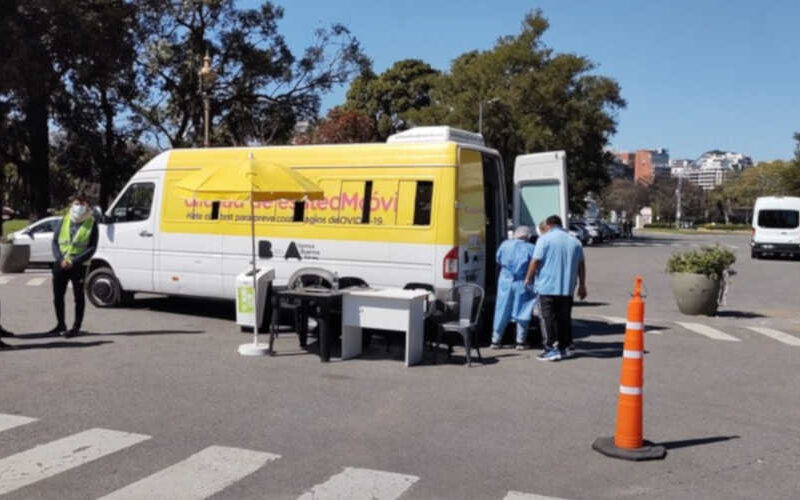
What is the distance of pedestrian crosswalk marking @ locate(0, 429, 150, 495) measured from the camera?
4863 mm

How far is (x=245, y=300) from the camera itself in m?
10.3

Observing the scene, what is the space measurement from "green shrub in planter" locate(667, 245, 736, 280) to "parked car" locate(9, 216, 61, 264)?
651 inches

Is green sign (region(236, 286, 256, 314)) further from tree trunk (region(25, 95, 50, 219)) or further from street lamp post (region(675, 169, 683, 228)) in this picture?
street lamp post (region(675, 169, 683, 228))

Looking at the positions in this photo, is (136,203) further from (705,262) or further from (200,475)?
(705,262)

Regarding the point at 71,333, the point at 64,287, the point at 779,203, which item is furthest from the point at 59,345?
the point at 779,203

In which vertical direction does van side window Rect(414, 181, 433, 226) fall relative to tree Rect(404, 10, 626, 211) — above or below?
below

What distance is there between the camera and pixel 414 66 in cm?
6116

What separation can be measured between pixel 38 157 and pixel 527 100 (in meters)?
25.7

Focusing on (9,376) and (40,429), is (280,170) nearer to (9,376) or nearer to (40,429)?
(9,376)

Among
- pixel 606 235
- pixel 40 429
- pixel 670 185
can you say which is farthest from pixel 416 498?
pixel 670 185

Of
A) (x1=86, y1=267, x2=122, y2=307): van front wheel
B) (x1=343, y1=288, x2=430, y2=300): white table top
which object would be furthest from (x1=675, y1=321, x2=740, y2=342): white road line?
(x1=86, y1=267, x2=122, y2=307): van front wheel

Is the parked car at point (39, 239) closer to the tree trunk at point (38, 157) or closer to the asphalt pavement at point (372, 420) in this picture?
the tree trunk at point (38, 157)

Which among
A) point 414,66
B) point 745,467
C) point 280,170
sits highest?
point 414,66

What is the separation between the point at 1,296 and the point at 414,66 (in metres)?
49.8
